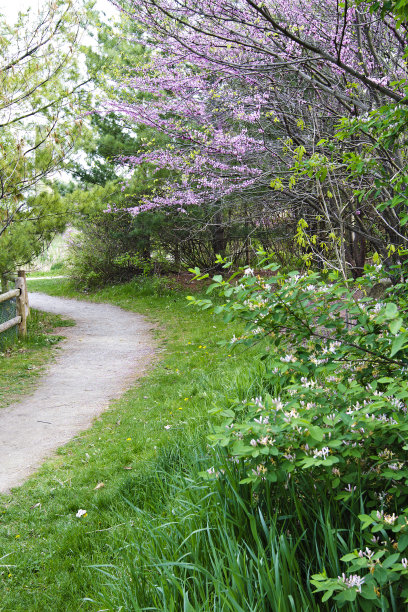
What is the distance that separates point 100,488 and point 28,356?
4.90 m

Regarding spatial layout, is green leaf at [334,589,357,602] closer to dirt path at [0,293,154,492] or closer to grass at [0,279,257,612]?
grass at [0,279,257,612]

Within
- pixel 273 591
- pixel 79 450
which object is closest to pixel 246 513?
pixel 273 591

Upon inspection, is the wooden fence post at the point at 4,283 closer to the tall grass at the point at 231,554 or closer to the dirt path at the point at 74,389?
the dirt path at the point at 74,389

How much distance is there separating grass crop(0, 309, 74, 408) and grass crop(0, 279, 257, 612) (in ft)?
5.35

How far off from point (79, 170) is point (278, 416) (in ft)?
46.6

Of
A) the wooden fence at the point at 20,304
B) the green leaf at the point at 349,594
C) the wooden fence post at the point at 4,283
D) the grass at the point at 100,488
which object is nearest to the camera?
the green leaf at the point at 349,594

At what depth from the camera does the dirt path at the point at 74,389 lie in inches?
182

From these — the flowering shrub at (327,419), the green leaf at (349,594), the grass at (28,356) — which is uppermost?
the flowering shrub at (327,419)

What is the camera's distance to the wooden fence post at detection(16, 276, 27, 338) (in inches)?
363

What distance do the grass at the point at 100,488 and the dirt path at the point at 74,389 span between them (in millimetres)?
248

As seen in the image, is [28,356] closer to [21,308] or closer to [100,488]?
[21,308]

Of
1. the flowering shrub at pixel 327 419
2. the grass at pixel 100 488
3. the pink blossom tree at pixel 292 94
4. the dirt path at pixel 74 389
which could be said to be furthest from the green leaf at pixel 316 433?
the dirt path at pixel 74 389

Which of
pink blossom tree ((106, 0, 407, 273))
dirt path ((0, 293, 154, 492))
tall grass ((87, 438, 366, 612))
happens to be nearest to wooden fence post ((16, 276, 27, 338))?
dirt path ((0, 293, 154, 492))

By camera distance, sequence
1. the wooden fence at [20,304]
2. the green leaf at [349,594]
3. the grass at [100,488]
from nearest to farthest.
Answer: the green leaf at [349,594]
the grass at [100,488]
the wooden fence at [20,304]
